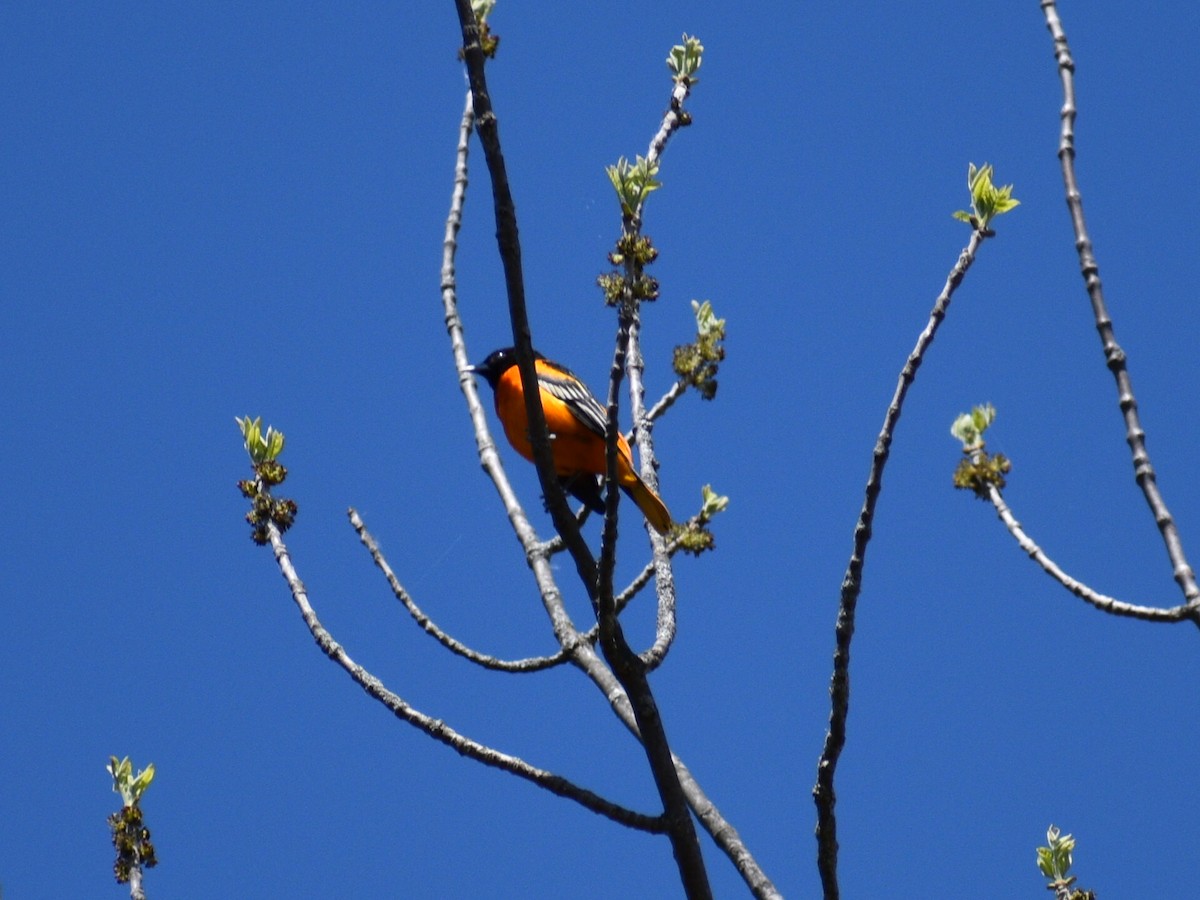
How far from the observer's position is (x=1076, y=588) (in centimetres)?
285

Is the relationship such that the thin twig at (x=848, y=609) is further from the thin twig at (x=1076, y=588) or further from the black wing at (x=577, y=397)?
the black wing at (x=577, y=397)

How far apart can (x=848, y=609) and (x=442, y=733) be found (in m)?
1.08

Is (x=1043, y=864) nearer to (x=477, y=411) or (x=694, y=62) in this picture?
(x=477, y=411)

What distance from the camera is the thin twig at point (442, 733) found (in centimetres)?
309

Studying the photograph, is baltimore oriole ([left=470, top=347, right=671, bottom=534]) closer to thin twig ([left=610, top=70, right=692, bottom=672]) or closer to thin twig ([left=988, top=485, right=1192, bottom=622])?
thin twig ([left=610, top=70, right=692, bottom=672])

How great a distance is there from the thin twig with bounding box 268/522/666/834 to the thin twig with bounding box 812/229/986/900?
369mm

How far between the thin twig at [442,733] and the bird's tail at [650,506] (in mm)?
1071

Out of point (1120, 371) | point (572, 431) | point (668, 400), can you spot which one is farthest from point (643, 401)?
point (1120, 371)

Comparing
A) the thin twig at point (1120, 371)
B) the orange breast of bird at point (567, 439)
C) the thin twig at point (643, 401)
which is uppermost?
the orange breast of bird at point (567, 439)

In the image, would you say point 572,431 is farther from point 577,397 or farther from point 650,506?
point 650,506

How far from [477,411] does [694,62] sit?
1306mm

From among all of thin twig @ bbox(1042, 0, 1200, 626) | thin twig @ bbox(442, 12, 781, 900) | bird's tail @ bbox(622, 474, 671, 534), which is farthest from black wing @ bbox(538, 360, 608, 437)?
thin twig @ bbox(1042, 0, 1200, 626)

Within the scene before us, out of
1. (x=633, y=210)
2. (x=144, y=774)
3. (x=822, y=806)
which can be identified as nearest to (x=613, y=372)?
(x=633, y=210)

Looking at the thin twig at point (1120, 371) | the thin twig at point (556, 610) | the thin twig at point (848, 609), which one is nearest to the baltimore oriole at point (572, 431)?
the thin twig at point (556, 610)
